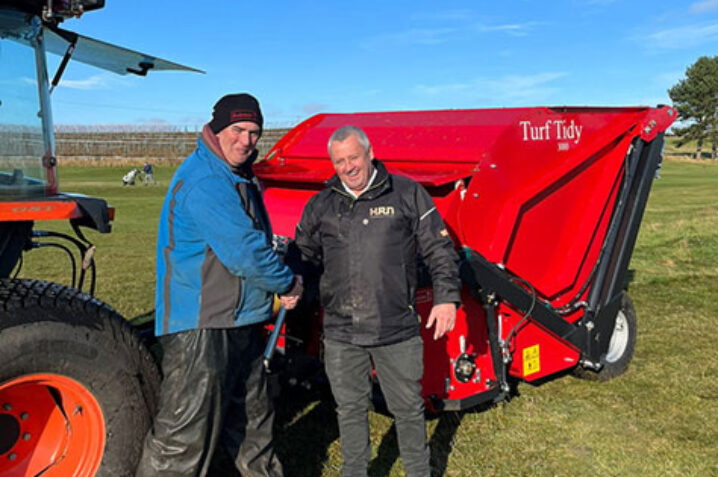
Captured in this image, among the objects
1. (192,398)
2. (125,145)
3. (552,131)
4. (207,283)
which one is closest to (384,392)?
(192,398)

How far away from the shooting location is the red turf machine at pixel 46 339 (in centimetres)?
259

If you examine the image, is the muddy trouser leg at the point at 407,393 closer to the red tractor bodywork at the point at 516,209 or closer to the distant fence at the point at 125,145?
the red tractor bodywork at the point at 516,209

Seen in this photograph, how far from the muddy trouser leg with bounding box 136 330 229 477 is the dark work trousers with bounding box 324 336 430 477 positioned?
570 mm

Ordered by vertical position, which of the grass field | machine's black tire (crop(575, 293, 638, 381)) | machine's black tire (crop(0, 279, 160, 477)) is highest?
machine's black tire (crop(0, 279, 160, 477))

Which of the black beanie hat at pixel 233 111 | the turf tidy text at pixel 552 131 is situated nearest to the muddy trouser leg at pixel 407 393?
the black beanie hat at pixel 233 111

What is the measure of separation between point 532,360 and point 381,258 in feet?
5.85

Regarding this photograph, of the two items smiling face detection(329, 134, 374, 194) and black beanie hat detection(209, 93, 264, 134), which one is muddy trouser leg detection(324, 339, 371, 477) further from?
black beanie hat detection(209, 93, 264, 134)

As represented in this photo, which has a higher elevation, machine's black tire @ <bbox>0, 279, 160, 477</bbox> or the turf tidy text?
the turf tidy text

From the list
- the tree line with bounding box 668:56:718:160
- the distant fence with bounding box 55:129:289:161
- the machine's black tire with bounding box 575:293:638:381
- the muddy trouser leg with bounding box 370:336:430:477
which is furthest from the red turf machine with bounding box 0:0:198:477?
the tree line with bounding box 668:56:718:160

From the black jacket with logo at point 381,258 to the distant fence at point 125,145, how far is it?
42250 millimetres

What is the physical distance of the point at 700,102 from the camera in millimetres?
71500

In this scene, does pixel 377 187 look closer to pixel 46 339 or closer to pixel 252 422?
pixel 252 422

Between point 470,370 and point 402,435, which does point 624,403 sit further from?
point 402,435

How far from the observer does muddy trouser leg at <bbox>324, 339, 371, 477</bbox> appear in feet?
10.1
